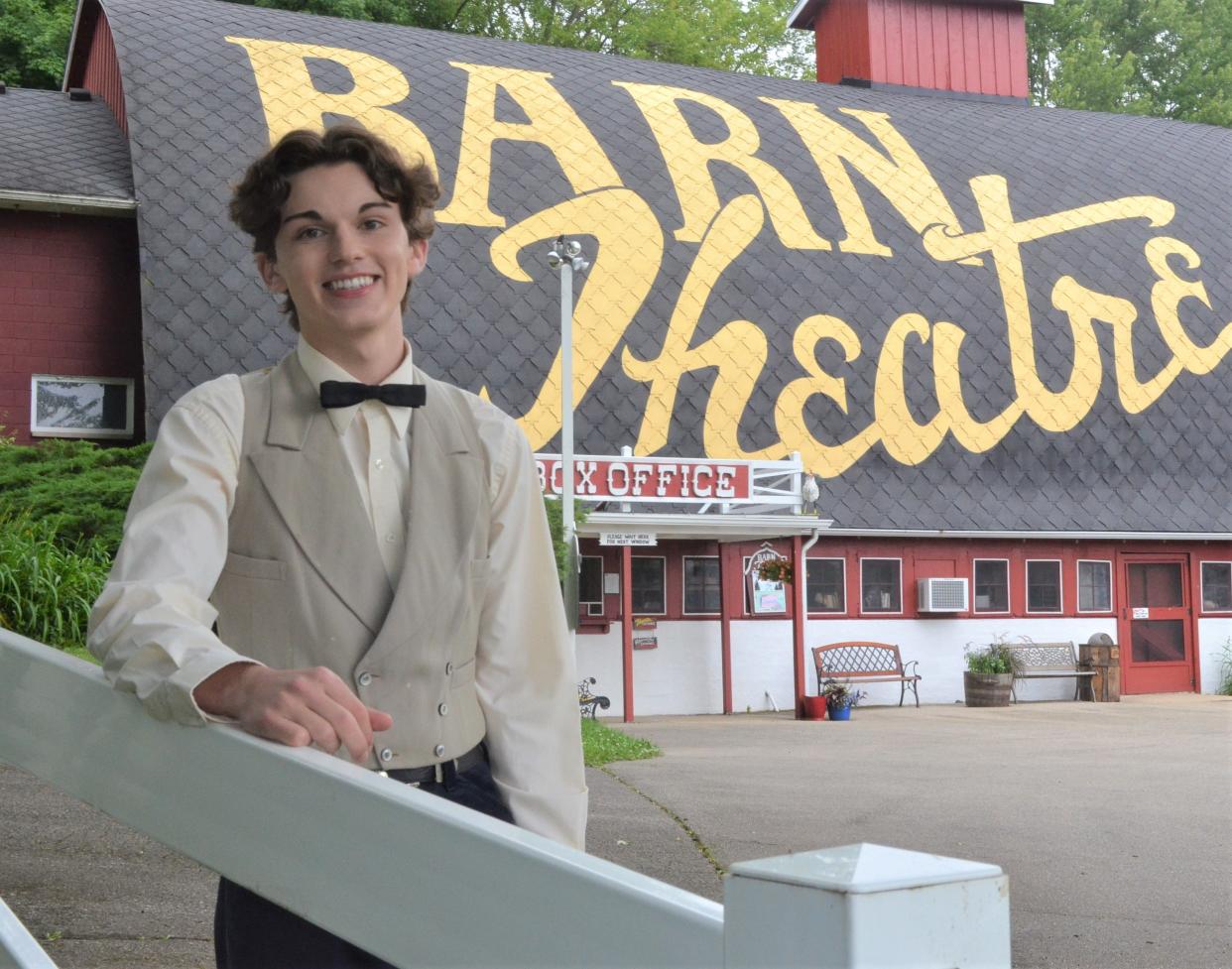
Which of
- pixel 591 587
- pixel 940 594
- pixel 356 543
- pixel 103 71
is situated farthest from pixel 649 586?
pixel 356 543

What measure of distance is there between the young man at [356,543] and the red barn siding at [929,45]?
24.6 m

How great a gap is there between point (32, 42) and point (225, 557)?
2822 centimetres

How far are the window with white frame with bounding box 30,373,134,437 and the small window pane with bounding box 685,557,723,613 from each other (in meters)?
6.98

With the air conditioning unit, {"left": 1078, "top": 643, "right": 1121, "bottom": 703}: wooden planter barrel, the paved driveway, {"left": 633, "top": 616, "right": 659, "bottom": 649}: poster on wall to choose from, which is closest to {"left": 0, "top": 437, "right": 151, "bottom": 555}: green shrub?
the paved driveway

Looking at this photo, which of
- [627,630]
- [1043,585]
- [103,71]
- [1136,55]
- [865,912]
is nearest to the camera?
[865,912]

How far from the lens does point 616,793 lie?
9297 mm

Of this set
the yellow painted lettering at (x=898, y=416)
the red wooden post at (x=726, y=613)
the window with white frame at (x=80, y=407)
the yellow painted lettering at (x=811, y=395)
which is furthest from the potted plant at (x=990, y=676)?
the window with white frame at (x=80, y=407)

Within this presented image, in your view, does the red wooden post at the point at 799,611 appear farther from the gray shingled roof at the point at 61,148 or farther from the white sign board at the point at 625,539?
the gray shingled roof at the point at 61,148

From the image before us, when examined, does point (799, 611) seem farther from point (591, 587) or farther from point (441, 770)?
point (441, 770)

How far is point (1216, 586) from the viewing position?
867 inches

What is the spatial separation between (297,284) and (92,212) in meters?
16.1

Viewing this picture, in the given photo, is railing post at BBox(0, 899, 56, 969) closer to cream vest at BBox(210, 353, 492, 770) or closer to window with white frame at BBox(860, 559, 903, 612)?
cream vest at BBox(210, 353, 492, 770)

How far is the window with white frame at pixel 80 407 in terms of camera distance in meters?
16.7

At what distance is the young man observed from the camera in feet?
6.44
